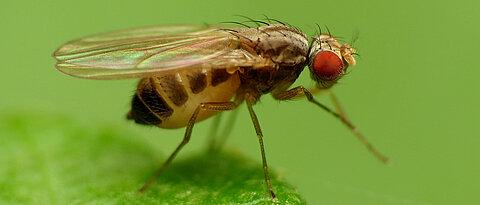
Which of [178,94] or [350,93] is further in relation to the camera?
[350,93]

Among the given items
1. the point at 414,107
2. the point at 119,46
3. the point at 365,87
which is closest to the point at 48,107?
the point at 119,46

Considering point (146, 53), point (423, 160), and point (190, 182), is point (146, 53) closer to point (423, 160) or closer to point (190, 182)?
point (190, 182)

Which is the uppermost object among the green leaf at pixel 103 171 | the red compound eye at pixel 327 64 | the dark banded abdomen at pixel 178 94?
the red compound eye at pixel 327 64

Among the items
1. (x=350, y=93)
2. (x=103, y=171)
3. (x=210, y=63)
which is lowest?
(x=103, y=171)

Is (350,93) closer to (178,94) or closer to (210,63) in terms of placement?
(178,94)

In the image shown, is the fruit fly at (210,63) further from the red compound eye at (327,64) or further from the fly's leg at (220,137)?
the fly's leg at (220,137)

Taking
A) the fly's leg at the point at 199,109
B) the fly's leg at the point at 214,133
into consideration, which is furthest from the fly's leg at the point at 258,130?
the fly's leg at the point at 214,133

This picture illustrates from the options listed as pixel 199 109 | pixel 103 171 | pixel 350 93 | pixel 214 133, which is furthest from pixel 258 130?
pixel 350 93
